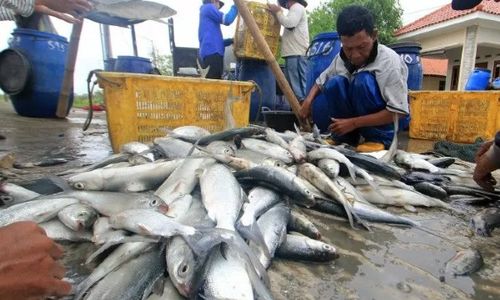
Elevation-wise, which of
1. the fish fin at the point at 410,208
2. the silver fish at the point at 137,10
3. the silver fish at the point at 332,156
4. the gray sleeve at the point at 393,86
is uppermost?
the silver fish at the point at 137,10

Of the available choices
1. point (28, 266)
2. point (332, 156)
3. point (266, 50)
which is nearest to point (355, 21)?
point (266, 50)

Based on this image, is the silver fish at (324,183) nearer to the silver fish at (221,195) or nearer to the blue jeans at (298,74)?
the silver fish at (221,195)

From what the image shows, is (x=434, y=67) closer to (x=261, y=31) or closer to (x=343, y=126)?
Result: (x=261, y=31)

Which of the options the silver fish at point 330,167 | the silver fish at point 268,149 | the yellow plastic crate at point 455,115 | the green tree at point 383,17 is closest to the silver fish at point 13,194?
the silver fish at point 268,149

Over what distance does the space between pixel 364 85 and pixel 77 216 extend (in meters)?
3.39

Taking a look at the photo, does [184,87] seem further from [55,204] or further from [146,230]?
[146,230]

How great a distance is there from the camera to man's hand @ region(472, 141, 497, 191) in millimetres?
2680

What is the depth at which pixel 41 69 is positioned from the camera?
739cm

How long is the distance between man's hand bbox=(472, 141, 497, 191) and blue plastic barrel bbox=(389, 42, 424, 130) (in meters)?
3.62

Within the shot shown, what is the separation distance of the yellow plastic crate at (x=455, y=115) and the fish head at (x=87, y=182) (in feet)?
19.5

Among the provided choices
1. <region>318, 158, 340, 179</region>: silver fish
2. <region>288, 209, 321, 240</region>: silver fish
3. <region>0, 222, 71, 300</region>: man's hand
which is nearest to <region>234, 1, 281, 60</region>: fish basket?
<region>318, 158, 340, 179</region>: silver fish

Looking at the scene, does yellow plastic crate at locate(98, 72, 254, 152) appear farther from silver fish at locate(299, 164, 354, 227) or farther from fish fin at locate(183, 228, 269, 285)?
fish fin at locate(183, 228, 269, 285)

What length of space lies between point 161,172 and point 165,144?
23.7 inches

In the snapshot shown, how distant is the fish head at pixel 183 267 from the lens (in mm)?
1300
